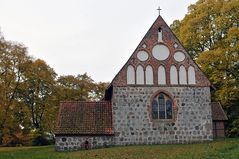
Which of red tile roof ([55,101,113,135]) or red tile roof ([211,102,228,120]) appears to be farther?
red tile roof ([211,102,228,120])

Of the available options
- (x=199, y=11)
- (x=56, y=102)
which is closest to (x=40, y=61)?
(x=56, y=102)

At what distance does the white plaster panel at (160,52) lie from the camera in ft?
93.4

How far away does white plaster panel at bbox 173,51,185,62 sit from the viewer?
28.5 metres

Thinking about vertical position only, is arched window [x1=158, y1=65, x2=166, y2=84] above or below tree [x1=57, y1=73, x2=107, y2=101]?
below

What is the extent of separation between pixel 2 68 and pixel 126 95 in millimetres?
13244

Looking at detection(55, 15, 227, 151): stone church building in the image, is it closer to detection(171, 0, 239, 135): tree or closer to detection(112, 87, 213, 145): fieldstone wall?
detection(112, 87, 213, 145): fieldstone wall

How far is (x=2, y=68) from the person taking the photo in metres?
34.7

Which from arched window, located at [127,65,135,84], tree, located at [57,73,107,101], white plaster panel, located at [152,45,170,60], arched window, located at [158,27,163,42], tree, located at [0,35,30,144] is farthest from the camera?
tree, located at [57,73,107,101]

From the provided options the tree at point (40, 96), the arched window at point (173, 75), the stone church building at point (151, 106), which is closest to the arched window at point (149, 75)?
the stone church building at point (151, 106)

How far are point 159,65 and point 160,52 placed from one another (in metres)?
1.02

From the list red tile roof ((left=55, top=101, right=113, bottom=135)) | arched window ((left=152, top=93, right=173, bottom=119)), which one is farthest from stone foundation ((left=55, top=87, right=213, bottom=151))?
red tile roof ((left=55, top=101, right=113, bottom=135))

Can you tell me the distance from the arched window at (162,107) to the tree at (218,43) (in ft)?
19.3

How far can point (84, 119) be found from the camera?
2759cm

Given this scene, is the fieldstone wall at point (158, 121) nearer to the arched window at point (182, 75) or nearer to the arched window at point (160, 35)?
the arched window at point (182, 75)
